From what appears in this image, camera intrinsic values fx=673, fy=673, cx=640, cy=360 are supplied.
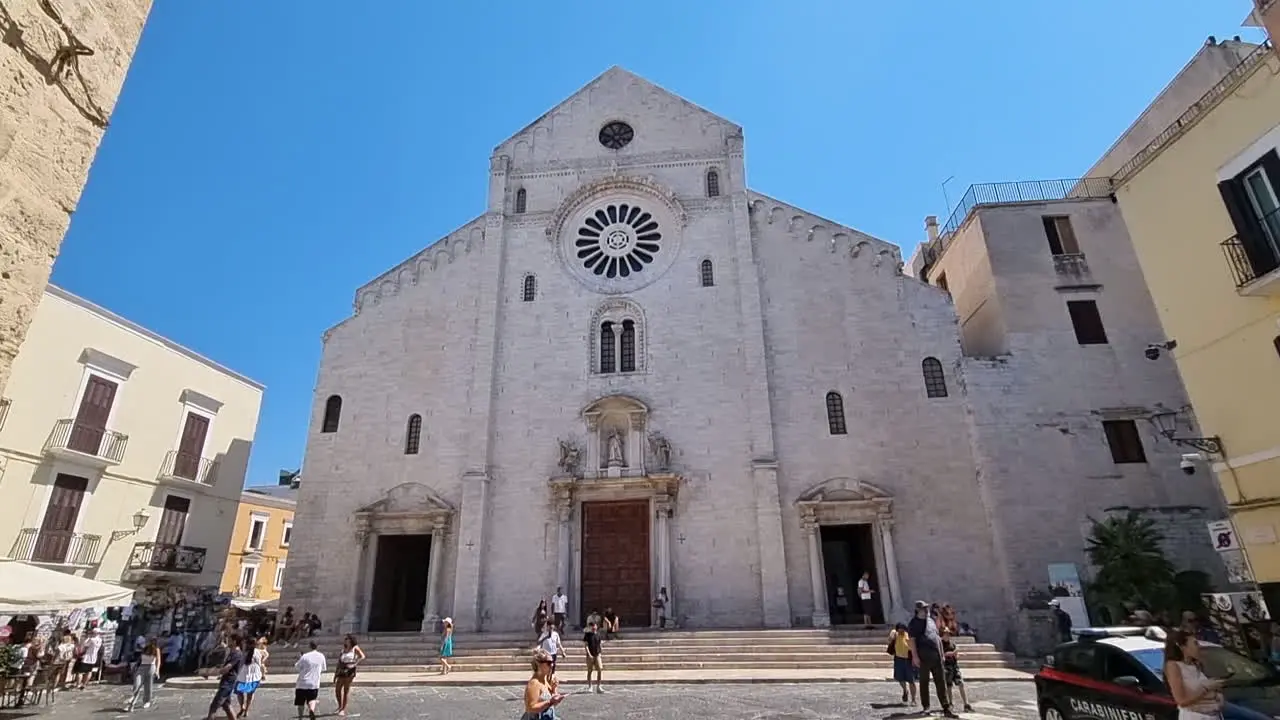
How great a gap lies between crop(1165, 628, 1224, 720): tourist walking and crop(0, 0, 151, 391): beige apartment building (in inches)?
264

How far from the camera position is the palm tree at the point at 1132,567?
44.3 ft

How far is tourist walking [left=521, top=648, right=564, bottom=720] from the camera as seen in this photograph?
5277 millimetres

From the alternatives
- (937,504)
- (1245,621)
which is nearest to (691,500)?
(937,504)

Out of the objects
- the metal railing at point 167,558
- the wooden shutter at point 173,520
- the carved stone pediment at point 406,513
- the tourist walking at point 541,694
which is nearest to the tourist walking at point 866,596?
the carved stone pediment at point 406,513

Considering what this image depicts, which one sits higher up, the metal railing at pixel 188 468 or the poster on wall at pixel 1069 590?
the metal railing at pixel 188 468

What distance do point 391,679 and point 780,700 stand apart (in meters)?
7.83

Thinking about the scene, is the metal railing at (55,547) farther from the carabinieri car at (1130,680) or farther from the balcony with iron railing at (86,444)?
the carabinieri car at (1130,680)

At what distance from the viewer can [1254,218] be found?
32.3 ft

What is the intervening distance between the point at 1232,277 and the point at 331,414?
21243mm

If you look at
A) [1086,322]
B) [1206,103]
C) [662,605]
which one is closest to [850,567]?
[662,605]

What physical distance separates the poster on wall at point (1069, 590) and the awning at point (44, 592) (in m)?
18.7

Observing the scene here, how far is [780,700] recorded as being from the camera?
10.2 m

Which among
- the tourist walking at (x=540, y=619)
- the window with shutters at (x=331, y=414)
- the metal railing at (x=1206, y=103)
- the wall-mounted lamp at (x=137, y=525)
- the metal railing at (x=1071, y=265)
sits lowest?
the tourist walking at (x=540, y=619)

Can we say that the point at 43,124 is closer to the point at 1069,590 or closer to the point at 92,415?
the point at 1069,590
